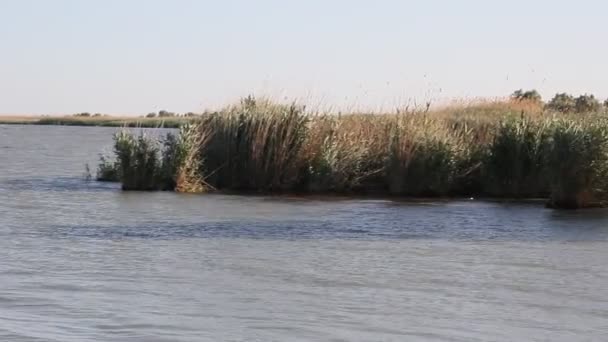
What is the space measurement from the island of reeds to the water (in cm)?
293

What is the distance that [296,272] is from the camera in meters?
13.1

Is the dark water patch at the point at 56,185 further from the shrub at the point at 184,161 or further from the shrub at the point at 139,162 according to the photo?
the shrub at the point at 184,161

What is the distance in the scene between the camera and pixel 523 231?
728 inches

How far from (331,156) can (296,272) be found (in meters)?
12.6

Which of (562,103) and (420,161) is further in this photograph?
(562,103)

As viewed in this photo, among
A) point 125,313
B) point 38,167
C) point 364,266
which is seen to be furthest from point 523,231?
point 38,167

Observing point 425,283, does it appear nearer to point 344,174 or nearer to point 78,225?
point 78,225

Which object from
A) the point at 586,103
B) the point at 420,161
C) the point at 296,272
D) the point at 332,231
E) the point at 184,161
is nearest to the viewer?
the point at 296,272

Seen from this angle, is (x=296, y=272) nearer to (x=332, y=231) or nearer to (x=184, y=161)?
(x=332, y=231)

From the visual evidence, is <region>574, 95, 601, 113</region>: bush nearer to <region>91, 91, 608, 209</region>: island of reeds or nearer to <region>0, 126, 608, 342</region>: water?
<region>91, 91, 608, 209</region>: island of reeds

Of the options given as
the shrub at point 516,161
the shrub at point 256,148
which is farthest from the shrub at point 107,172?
the shrub at point 516,161

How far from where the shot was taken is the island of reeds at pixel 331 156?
1008 inches

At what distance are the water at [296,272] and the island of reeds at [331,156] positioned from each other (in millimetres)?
2929

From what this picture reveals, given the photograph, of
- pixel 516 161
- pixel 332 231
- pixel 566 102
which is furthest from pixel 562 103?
pixel 332 231
